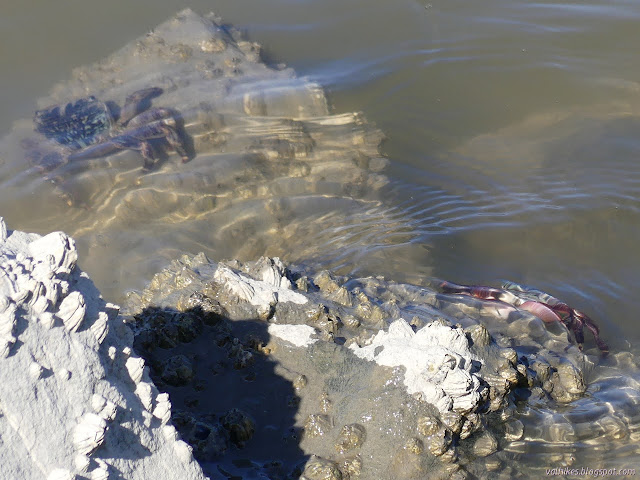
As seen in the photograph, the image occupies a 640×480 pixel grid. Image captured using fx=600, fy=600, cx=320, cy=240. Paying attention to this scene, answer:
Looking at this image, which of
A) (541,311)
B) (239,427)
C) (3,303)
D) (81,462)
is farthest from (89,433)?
(541,311)

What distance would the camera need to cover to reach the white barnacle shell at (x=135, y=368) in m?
2.18

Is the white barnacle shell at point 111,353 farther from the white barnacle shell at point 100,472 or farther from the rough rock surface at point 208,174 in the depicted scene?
the rough rock surface at point 208,174

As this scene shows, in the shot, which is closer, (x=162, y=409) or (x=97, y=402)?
(x=97, y=402)

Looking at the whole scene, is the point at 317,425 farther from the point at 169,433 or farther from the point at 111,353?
the point at 111,353

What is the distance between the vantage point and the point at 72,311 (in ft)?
6.24

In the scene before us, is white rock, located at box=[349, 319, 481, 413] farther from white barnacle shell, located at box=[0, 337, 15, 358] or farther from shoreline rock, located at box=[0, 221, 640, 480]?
white barnacle shell, located at box=[0, 337, 15, 358]

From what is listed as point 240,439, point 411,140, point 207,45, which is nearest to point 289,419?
Result: point 240,439

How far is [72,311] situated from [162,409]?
1.74 feet

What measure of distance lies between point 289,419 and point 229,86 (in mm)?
5307

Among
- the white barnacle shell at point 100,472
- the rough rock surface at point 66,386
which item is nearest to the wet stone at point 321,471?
the rough rock surface at point 66,386

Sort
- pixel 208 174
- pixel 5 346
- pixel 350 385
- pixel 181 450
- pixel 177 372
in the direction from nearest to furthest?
pixel 5 346 < pixel 181 450 < pixel 350 385 < pixel 177 372 < pixel 208 174

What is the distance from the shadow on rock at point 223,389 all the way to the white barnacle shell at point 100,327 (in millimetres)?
817

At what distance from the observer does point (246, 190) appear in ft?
19.9

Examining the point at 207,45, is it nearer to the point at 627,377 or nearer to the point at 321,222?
the point at 321,222
